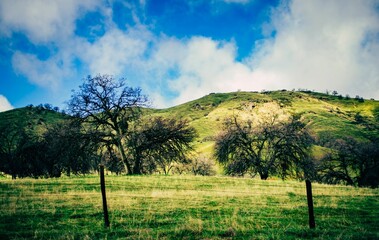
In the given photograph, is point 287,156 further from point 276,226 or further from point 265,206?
point 276,226

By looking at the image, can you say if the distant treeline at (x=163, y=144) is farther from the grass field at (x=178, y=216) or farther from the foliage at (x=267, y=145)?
the grass field at (x=178, y=216)

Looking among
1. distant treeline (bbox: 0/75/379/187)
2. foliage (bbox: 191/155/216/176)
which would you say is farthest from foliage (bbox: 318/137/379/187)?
foliage (bbox: 191/155/216/176)

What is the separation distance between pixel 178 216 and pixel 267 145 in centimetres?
3014

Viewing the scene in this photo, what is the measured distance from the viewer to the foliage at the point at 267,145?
36156 millimetres

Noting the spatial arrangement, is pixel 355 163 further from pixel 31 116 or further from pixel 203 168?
pixel 31 116

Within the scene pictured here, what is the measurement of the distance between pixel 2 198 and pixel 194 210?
973 centimetres

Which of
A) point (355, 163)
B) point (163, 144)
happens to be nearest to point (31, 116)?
point (163, 144)

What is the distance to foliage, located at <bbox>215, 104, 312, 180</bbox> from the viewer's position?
119ft

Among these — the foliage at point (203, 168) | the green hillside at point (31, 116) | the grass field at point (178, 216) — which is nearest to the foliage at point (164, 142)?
the grass field at point (178, 216)

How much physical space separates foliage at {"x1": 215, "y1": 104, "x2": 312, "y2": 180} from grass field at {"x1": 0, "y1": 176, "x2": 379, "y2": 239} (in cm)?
2085

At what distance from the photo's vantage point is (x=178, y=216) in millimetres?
10523

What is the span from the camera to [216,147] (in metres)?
38.9

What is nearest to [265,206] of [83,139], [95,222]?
[95,222]

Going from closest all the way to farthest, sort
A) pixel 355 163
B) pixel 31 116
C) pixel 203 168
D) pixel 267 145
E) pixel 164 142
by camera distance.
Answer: pixel 164 142 < pixel 267 145 < pixel 355 163 < pixel 203 168 < pixel 31 116
